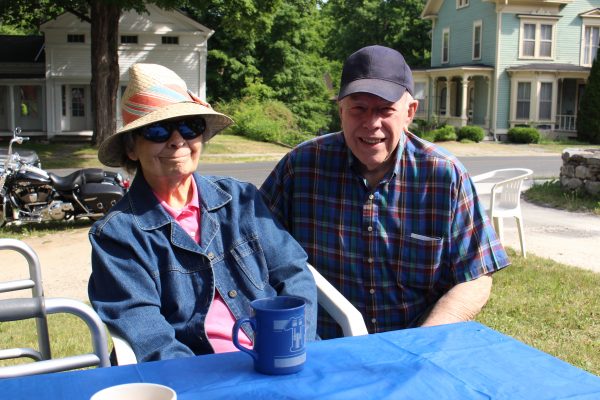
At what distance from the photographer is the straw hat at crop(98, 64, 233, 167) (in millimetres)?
2707

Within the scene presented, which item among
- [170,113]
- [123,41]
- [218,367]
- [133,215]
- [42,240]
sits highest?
[123,41]

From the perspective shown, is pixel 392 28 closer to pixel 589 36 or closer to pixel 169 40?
pixel 589 36

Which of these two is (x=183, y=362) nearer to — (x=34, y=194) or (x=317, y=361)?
(x=317, y=361)

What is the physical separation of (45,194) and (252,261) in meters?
7.58

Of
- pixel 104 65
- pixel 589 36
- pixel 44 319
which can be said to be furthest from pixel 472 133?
pixel 44 319

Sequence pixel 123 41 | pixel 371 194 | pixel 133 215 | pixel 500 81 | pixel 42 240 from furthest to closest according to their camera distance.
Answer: pixel 500 81, pixel 123 41, pixel 42 240, pixel 371 194, pixel 133 215

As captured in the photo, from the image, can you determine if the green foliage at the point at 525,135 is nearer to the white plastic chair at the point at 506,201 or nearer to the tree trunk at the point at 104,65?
the tree trunk at the point at 104,65

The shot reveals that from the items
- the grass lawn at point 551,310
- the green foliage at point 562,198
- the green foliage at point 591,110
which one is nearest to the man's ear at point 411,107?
the grass lawn at point 551,310

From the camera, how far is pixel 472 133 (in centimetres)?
3012

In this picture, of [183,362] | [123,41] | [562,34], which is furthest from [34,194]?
[562,34]

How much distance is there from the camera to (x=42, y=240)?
358 inches

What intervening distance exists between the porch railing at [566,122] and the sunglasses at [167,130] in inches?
1284

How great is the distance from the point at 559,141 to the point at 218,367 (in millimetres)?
31326

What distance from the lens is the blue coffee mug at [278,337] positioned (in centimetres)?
182
